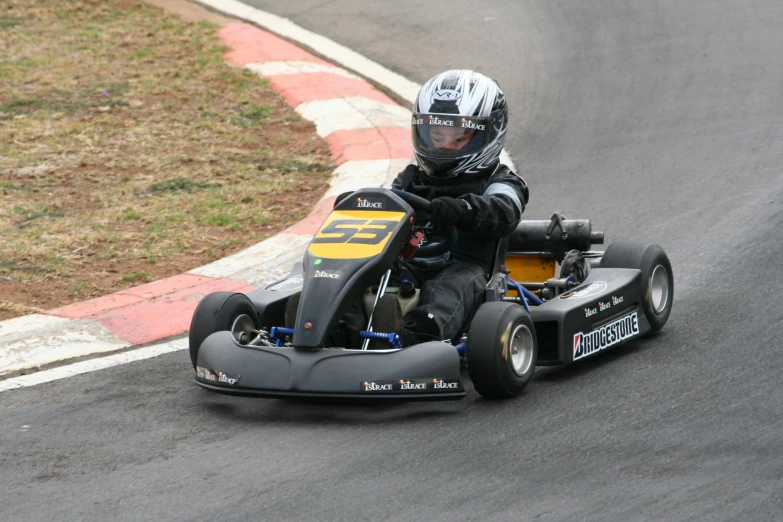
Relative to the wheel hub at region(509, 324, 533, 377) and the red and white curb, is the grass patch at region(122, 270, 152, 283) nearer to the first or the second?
the red and white curb

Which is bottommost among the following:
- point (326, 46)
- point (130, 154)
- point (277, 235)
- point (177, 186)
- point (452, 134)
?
point (277, 235)

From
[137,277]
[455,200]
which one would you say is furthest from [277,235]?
[455,200]

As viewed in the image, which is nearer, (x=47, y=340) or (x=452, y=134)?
(x=452, y=134)

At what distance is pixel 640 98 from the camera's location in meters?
9.31

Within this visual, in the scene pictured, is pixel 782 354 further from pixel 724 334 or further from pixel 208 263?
pixel 208 263

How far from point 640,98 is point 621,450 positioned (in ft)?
19.4

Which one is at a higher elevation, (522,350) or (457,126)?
(457,126)

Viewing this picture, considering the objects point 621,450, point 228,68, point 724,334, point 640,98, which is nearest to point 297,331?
point 621,450

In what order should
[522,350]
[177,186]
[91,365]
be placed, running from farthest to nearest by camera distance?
1. [177,186]
2. [91,365]
3. [522,350]

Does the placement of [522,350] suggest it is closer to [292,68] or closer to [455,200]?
[455,200]

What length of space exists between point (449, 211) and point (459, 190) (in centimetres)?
56

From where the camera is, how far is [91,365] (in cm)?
521

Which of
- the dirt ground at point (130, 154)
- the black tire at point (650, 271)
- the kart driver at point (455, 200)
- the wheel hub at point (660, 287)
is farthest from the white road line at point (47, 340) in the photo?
the wheel hub at point (660, 287)

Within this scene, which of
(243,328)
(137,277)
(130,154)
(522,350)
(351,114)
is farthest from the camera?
(351,114)
